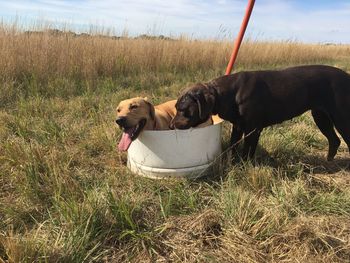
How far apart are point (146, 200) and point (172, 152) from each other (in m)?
0.62

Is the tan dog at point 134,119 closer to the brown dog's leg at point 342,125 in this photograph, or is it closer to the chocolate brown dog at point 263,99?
the chocolate brown dog at point 263,99

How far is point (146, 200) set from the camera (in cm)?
304

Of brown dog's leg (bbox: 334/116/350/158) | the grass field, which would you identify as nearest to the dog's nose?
the grass field

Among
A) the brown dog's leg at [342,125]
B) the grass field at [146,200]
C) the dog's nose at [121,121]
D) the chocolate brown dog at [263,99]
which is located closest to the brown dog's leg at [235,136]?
the chocolate brown dog at [263,99]

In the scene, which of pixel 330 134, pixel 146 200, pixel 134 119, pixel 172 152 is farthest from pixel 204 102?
pixel 330 134

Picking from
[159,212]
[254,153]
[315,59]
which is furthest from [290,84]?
[315,59]

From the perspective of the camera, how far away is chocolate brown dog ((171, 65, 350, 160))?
369 cm

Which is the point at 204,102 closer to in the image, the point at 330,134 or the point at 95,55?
the point at 330,134

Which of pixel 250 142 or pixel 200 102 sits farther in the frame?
pixel 250 142

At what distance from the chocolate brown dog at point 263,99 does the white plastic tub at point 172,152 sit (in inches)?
8.7

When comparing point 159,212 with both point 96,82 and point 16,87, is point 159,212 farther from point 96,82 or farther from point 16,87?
point 96,82

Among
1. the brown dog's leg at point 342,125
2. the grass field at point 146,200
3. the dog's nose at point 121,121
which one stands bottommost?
the grass field at point 146,200

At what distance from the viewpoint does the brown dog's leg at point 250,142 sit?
3.76 meters

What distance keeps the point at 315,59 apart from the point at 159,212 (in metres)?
17.2
